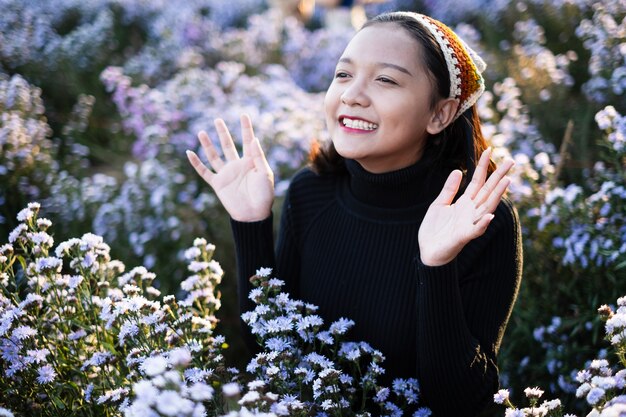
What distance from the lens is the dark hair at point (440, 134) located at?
75.9 inches

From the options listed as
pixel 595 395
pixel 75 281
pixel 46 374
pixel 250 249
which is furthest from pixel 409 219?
pixel 46 374

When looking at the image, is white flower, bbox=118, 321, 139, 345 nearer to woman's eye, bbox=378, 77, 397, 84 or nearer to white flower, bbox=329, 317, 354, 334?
white flower, bbox=329, 317, 354, 334

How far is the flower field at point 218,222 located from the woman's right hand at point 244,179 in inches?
6.8

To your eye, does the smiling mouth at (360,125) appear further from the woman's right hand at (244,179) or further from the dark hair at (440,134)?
the woman's right hand at (244,179)

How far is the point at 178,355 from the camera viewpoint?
1237 millimetres

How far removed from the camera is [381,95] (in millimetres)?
1880

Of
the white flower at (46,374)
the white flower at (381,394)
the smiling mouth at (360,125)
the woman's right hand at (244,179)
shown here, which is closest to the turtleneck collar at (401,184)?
the smiling mouth at (360,125)

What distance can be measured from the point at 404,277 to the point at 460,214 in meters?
0.38

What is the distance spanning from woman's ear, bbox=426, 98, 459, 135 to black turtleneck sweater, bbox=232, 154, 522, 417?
10 centimetres

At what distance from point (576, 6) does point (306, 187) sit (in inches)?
124

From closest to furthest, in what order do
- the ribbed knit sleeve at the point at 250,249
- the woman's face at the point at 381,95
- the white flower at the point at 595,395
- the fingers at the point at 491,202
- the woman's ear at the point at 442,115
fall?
the white flower at the point at 595,395 < the fingers at the point at 491,202 < the woman's face at the point at 381,95 < the woman's ear at the point at 442,115 < the ribbed knit sleeve at the point at 250,249

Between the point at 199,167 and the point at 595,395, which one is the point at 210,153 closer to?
the point at 199,167

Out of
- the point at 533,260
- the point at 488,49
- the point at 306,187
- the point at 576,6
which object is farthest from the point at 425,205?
the point at 488,49

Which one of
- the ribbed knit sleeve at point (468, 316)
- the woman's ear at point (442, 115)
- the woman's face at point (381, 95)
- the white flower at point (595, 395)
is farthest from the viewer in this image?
the woman's ear at point (442, 115)
